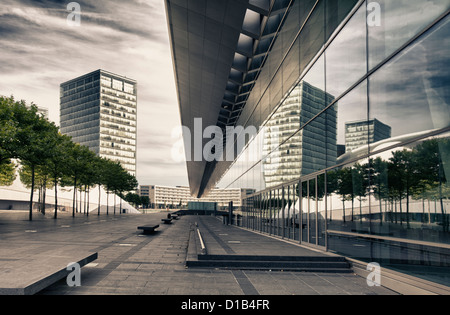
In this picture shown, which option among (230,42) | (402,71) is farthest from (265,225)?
(402,71)

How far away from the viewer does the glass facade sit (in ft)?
20.3

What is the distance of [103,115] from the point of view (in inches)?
5945

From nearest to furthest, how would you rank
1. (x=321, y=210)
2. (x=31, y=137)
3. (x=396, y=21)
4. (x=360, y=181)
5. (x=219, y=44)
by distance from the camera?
(x=396, y=21), (x=360, y=181), (x=321, y=210), (x=219, y=44), (x=31, y=137)

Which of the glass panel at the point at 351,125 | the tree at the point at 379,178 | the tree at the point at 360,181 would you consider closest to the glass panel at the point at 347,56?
the glass panel at the point at 351,125

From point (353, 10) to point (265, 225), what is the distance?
1347cm

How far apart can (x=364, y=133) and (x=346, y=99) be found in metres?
1.76

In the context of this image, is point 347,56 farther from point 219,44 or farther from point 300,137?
point 219,44

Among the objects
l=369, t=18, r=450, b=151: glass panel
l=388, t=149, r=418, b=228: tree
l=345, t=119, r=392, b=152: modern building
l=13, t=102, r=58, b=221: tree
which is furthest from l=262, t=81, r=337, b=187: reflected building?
l=13, t=102, r=58, b=221: tree

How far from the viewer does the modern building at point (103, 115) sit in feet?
491

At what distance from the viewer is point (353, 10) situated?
10.3m

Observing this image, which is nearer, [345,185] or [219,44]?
[345,185]

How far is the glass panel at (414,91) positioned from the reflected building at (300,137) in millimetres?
2901

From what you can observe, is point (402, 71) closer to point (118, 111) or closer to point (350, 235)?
point (350, 235)

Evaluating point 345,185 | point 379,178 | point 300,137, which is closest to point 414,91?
point 379,178
